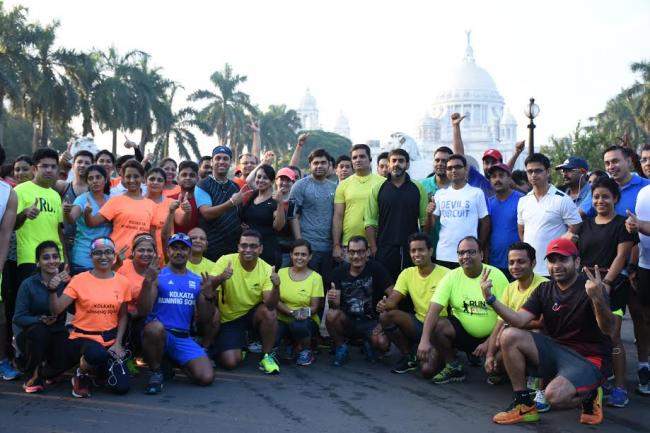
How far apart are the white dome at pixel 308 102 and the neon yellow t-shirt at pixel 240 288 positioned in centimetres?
12445

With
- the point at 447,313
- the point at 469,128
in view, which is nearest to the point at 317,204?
the point at 447,313

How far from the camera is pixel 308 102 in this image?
131 m

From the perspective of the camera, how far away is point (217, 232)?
28.2ft

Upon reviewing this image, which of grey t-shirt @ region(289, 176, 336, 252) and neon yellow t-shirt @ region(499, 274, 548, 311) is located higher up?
grey t-shirt @ region(289, 176, 336, 252)

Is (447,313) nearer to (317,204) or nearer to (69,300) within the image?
(317,204)

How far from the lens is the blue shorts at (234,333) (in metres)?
7.65

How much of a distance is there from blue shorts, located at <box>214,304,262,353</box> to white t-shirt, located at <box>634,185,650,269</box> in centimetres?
369

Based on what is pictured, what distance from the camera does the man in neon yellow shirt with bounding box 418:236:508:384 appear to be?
7.07 meters

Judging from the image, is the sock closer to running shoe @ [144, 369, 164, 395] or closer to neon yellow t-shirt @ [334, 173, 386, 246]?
running shoe @ [144, 369, 164, 395]

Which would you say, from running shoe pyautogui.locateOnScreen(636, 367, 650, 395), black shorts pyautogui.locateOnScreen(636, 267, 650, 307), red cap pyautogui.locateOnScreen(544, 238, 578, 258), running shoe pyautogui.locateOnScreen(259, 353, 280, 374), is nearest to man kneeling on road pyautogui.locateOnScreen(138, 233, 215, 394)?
running shoe pyautogui.locateOnScreen(259, 353, 280, 374)

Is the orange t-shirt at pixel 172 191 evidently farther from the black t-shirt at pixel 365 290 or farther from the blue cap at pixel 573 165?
the blue cap at pixel 573 165

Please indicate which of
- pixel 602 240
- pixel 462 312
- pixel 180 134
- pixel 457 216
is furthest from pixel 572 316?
pixel 180 134

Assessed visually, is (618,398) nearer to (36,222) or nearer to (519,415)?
(519,415)

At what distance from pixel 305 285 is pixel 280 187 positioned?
126 cm
